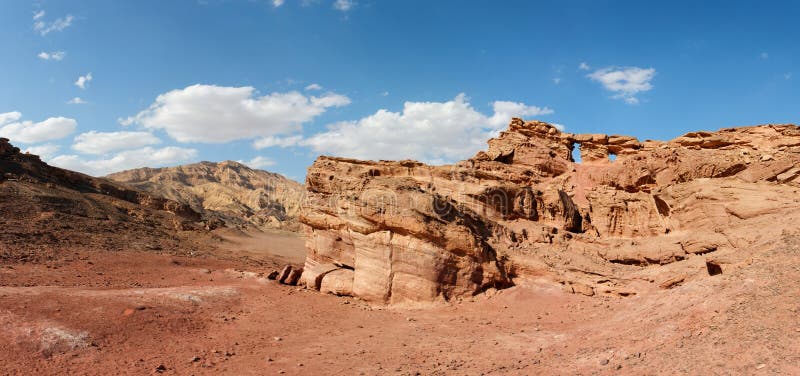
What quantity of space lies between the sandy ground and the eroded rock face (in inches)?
41.1

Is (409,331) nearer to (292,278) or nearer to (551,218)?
(292,278)

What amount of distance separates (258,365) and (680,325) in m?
8.53

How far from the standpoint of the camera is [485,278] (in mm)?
14859

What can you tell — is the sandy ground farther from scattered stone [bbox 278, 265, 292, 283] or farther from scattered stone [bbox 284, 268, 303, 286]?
scattered stone [bbox 278, 265, 292, 283]

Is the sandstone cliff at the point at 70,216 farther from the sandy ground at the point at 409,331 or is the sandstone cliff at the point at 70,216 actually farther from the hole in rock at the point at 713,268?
the hole in rock at the point at 713,268

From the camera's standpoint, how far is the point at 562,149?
2227 cm

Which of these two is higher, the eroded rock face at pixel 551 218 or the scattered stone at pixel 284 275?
the eroded rock face at pixel 551 218

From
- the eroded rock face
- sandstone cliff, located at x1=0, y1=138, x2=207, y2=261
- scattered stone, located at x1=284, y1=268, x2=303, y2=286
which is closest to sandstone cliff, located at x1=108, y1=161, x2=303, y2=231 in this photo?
sandstone cliff, located at x1=0, y1=138, x2=207, y2=261

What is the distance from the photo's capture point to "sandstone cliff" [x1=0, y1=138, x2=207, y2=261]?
910 inches

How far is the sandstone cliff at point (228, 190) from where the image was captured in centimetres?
6756

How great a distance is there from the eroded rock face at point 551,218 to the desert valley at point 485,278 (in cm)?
7

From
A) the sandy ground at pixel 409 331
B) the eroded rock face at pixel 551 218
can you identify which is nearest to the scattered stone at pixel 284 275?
the eroded rock face at pixel 551 218

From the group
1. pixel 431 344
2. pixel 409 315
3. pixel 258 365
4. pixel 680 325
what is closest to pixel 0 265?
pixel 258 365

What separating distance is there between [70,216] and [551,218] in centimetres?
2860
